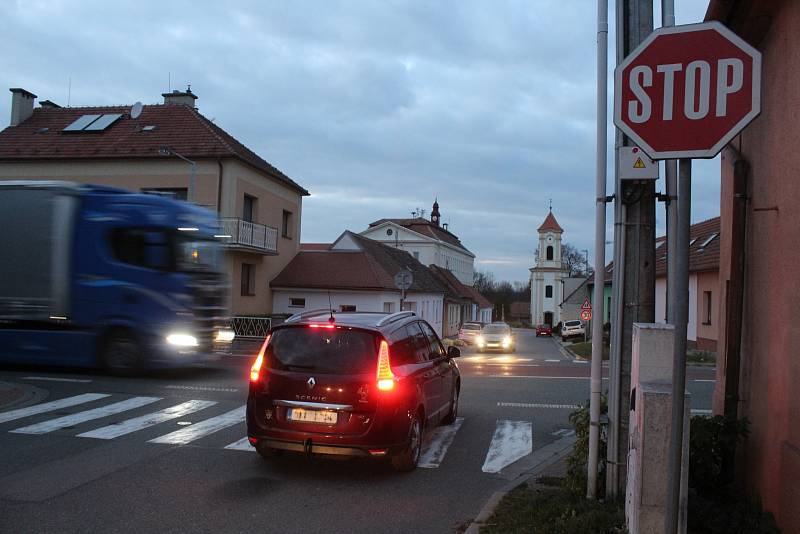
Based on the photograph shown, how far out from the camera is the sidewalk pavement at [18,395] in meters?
10.8

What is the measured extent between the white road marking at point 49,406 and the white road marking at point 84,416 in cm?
57

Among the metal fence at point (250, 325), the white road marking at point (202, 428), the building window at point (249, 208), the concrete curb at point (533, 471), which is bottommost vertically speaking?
the white road marking at point (202, 428)

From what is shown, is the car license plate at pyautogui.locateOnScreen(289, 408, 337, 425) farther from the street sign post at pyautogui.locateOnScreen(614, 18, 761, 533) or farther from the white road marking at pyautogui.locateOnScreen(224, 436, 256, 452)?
the street sign post at pyautogui.locateOnScreen(614, 18, 761, 533)

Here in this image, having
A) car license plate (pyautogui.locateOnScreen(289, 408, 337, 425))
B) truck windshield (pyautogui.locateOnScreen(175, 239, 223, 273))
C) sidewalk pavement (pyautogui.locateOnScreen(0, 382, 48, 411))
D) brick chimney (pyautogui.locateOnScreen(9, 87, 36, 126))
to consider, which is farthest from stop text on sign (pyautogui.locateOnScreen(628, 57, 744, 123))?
brick chimney (pyautogui.locateOnScreen(9, 87, 36, 126))

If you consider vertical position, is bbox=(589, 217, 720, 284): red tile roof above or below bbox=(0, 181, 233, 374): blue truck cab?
above

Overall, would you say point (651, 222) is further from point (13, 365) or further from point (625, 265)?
point (13, 365)

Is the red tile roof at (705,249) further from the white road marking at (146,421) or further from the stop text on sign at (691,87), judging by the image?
the stop text on sign at (691,87)

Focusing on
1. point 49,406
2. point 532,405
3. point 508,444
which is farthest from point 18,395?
point 532,405

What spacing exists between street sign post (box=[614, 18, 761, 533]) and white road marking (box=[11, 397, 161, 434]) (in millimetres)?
8363

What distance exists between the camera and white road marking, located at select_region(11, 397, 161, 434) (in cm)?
898

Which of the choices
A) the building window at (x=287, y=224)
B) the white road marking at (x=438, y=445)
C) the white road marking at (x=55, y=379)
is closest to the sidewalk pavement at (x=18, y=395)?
the white road marking at (x=55, y=379)

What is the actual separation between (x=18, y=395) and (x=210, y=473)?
624 centimetres

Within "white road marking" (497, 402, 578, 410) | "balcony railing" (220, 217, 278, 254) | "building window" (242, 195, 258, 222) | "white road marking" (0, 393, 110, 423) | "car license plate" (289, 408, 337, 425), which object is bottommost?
"white road marking" (0, 393, 110, 423)

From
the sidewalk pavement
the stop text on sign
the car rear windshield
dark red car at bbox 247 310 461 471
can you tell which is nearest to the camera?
the stop text on sign
